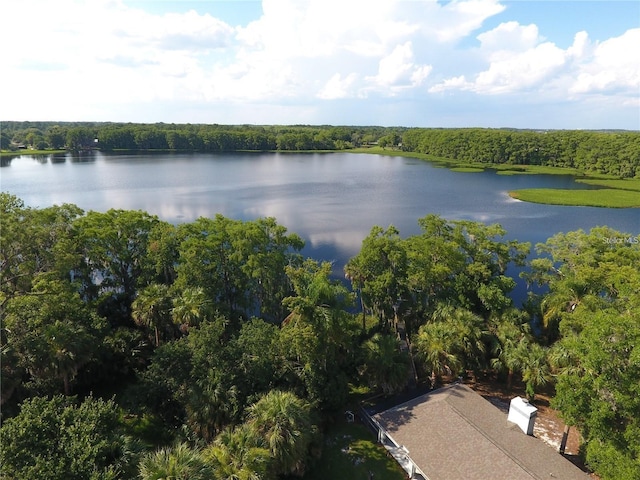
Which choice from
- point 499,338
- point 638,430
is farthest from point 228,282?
point 638,430

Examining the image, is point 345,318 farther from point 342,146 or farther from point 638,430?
point 342,146

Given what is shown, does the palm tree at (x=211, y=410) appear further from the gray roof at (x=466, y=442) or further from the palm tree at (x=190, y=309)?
the gray roof at (x=466, y=442)

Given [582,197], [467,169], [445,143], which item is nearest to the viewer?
[582,197]

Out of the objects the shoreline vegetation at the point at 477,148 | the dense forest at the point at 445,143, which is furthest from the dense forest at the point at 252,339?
the dense forest at the point at 445,143

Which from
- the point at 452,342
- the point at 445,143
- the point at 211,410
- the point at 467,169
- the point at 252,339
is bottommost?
the point at 211,410

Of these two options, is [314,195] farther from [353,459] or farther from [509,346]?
[353,459]

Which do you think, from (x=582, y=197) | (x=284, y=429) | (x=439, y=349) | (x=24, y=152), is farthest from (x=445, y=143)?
(x=284, y=429)

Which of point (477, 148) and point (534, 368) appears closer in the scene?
point (534, 368)
